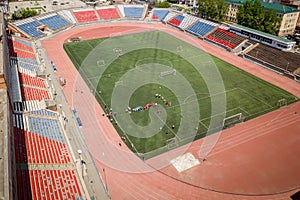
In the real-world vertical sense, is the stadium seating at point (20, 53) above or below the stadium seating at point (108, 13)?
below

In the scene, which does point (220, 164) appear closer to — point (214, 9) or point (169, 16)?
point (214, 9)

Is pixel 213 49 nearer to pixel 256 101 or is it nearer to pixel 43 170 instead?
pixel 256 101

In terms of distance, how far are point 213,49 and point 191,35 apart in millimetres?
11596

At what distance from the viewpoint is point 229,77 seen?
5306cm

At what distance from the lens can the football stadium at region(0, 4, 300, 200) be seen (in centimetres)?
2928

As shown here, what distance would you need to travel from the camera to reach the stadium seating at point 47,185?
26.0 metres

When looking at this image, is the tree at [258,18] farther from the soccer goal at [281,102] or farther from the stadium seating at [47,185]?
the stadium seating at [47,185]

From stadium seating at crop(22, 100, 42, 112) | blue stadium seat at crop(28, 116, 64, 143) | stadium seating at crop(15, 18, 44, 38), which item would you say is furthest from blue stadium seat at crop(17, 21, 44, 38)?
blue stadium seat at crop(28, 116, 64, 143)

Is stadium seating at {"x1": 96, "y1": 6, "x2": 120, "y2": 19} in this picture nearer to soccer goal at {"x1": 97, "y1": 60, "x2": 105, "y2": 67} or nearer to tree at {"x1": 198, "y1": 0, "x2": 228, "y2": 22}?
tree at {"x1": 198, "y1": 0, "x2": 228, "y2": 22}

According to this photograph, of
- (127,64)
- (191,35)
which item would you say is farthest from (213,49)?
(127,64)

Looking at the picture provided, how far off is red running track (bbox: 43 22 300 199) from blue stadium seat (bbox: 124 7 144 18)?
175 feet

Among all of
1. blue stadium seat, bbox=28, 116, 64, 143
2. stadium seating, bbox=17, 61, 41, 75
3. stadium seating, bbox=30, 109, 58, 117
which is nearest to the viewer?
blue stadium seat, bbox=28, 116, 64, 143

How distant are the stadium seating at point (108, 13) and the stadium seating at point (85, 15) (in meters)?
2.13

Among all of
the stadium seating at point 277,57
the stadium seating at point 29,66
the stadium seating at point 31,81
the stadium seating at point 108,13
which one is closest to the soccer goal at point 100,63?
the stadium seating at point 29,66
